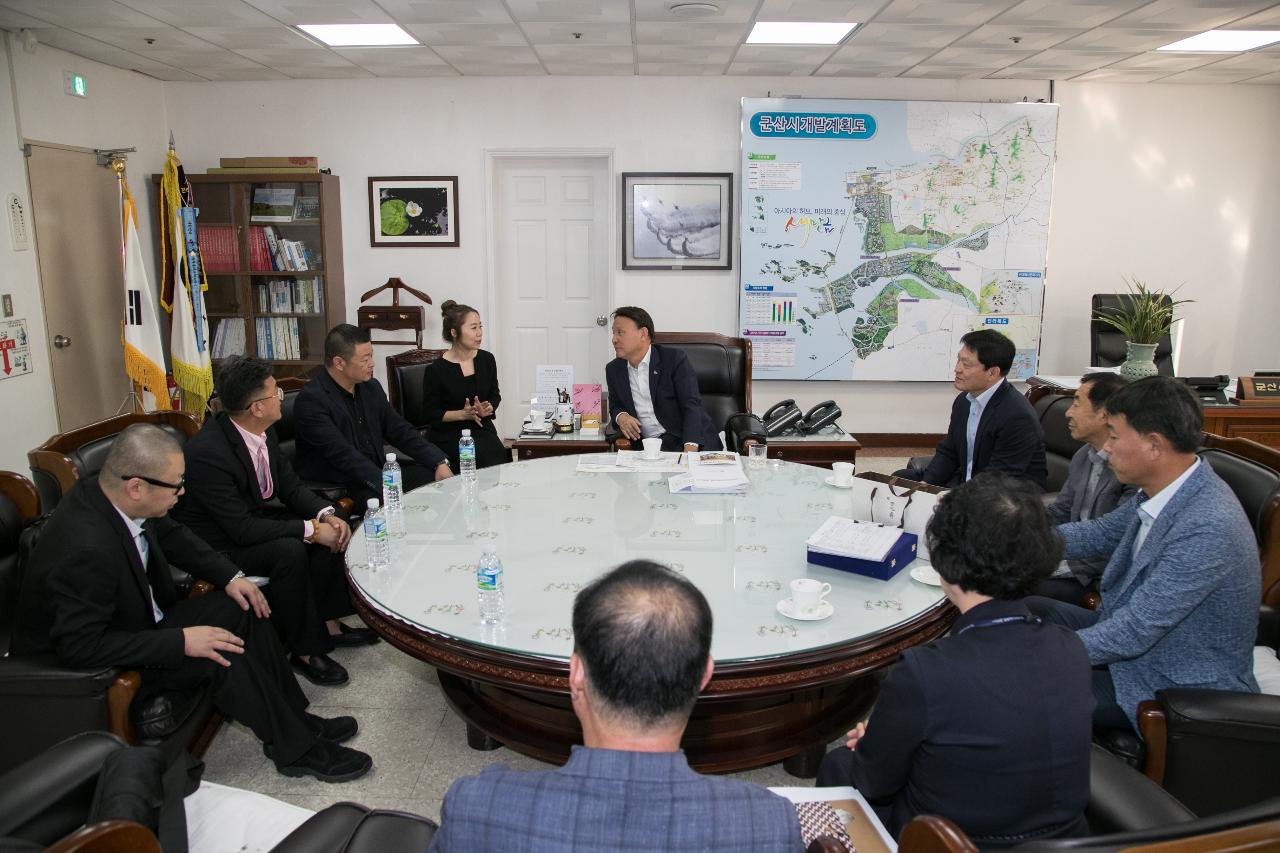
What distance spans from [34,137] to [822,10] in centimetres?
429

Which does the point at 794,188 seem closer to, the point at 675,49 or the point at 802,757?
the point at 675,49

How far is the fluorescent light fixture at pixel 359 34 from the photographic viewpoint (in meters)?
4.54

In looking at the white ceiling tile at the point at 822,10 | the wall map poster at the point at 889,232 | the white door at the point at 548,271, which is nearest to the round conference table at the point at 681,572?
the white ceiling tile at the point at 822,10

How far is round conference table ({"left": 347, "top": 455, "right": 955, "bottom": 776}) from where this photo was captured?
1.93 metres

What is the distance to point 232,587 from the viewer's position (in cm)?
252

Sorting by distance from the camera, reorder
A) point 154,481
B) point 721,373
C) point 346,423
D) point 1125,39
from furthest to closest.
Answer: point 1125,39 < point 721,373 < point 346,423 < point 154,481

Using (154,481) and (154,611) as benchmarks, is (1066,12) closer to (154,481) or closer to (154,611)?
(154,481)

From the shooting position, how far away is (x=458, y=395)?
14.3 feet

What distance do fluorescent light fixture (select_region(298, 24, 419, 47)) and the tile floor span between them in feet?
Result: 11.2

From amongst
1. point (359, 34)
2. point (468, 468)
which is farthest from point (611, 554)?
point (359, 34)

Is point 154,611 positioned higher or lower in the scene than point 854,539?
lower

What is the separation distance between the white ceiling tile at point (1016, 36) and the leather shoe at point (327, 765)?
4595mm

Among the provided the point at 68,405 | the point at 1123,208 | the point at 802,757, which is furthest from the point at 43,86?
the point at 1123,208

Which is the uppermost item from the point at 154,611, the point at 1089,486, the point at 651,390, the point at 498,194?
the point at 498,194
